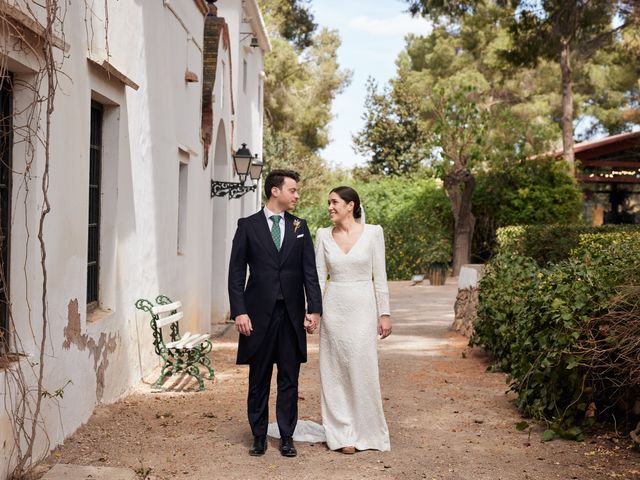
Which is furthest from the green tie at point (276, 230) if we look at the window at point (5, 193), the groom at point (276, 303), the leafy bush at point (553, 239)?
the leafy bush at point (553, 239)

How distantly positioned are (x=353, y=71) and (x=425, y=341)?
1266 inches

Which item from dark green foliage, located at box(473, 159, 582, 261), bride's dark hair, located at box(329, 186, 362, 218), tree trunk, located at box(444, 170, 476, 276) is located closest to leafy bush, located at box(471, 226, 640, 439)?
bride's dark hair, located at box(329, 186, 362, 218)

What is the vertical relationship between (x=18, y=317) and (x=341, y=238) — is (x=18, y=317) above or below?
Answer: below

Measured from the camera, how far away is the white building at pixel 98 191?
511cm

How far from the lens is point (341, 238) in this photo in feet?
19.9

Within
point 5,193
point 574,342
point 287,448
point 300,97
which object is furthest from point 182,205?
point 300,97

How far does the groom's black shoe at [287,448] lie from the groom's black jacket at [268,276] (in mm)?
542

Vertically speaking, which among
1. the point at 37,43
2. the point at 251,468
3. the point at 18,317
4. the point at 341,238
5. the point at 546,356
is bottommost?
the point at 251,468

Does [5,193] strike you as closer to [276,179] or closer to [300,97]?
[276,179]

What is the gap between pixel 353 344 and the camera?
5.92 meters

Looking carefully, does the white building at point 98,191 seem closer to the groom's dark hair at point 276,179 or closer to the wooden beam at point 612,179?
the groom's dark hair at point 276,179

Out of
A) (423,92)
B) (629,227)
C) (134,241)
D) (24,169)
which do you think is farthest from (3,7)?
(423,92)

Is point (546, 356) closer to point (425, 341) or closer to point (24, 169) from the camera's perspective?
point (24, 169)

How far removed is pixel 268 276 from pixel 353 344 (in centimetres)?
75
